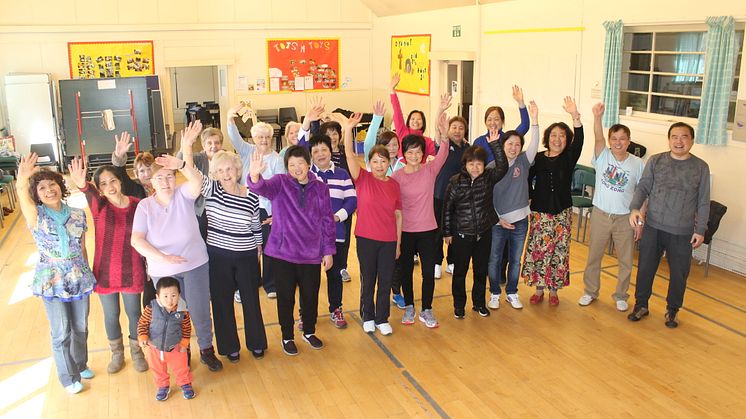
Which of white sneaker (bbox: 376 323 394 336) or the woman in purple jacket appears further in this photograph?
white sneaker (bbox: 376 323 394 336)

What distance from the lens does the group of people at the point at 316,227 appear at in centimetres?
395

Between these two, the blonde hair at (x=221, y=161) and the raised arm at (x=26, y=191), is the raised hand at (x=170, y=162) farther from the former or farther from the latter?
the raised arm at (x=26, y=191)

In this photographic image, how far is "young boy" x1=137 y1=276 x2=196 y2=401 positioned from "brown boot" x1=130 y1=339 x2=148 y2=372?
0.42 meters

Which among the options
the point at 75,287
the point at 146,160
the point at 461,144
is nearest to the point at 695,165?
the point at 461,144

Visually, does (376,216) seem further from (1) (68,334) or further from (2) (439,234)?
(1) (68,334)

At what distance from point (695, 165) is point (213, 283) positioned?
12.1ft

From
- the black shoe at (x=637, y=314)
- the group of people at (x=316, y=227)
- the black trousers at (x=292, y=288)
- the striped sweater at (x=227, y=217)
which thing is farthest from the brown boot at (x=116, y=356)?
the black shoe at (x=637, y=314)

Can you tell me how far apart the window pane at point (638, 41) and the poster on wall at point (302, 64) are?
7.85 meters

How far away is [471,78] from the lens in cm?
1138

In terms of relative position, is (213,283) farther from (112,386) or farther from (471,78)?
(471,78)

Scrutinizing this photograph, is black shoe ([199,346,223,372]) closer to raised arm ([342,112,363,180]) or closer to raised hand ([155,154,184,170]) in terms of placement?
raised hand ([155,154,184,170])

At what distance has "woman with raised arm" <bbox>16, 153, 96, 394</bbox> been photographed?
12.5ft

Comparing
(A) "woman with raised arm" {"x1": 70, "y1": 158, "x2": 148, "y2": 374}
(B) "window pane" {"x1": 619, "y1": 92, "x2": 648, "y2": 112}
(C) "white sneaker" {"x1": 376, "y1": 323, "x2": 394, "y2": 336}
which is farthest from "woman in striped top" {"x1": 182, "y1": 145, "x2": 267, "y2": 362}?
(B) "window pane" {"x1": 619, "y1": 92, "x2": 648, "y2": 112}

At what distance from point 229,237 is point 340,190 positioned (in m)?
1.05
